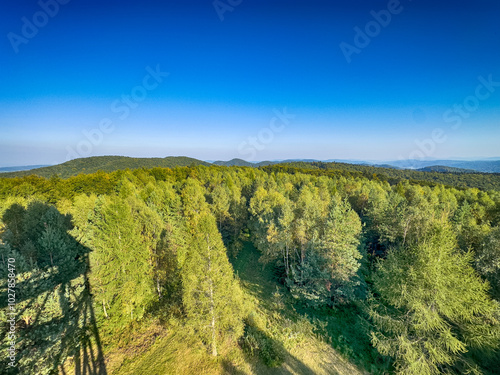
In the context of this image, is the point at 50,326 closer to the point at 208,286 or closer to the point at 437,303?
the point at 208,286

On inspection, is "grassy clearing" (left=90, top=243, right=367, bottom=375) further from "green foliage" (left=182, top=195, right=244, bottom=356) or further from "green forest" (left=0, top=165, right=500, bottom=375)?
A: "green foliage" (left=182, top=195, right=244, bottom=356)

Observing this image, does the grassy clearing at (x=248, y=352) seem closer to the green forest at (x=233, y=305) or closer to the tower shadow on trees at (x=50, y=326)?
the green forest at (x=233, y=305)

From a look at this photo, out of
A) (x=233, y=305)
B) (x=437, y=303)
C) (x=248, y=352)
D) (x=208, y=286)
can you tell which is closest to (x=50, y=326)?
(x=208, y=286)

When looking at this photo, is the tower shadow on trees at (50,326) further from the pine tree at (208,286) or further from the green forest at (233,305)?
the pine tree at (208,286)

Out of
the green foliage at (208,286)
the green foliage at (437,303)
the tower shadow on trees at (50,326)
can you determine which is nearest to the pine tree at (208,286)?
the green foliage at (208,286)

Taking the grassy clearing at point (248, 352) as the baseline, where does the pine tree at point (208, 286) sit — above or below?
above

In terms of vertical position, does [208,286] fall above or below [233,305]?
above

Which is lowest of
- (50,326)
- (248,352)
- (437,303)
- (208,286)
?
(248,352)

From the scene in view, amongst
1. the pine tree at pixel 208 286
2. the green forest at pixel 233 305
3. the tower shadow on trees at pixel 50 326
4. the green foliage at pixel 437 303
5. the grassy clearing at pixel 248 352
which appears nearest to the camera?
the green foliage at pixel 437 303

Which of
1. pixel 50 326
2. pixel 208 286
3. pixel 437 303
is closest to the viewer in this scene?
pixel 437 303

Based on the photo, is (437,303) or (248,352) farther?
(248,352)

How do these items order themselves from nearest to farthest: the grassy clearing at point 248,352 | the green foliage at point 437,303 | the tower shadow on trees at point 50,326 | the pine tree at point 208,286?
the green foliage at point 437,303
the tower shadow on trees at point 50,326
the pine tree at point 208,286
the grassy clearing at point 248,352

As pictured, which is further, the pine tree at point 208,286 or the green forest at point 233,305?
the pine tree at point 208,286
